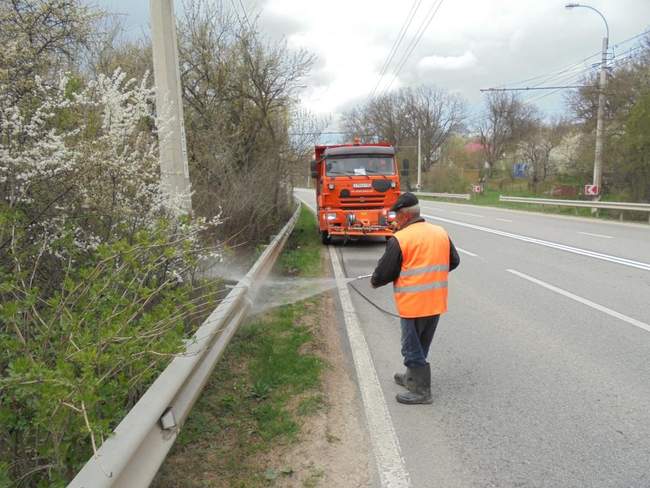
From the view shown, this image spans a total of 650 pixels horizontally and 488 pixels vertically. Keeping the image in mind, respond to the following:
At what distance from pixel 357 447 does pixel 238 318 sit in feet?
5.72

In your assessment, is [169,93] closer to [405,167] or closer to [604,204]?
[405,167]

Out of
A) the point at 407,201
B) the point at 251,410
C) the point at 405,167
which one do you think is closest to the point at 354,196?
the point at 405,167

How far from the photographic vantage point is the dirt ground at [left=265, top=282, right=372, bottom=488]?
10.1 ft

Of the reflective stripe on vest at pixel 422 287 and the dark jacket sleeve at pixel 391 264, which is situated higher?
the dark jacket sleeve at pixel 391 264

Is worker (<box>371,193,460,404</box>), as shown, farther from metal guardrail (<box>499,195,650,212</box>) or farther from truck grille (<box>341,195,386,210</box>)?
metal guardrail (<box>499,195,650,212</box>)

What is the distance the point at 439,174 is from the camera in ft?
186

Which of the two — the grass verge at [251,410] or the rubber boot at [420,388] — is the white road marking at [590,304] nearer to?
the rubber boot at [420,388]

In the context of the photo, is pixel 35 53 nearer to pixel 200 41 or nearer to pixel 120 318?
pixel 120 318

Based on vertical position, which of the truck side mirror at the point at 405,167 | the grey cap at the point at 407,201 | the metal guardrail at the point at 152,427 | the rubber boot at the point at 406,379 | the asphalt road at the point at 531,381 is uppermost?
the truck side mirror at the point at 405,167

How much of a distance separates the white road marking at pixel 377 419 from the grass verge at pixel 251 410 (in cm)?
41

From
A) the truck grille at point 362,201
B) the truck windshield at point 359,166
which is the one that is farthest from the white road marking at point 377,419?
the truck windshield at point 359,166

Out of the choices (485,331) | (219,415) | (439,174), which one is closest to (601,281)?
(485,331)

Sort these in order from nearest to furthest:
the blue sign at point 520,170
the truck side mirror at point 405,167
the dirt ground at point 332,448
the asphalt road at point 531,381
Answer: the dirt ground at point 332,448 → the asphalt road at point 531,381 → the truck side mirror at point 405,167 → the blue sign at point 520,170

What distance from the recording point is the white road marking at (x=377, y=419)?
10.2 ft
